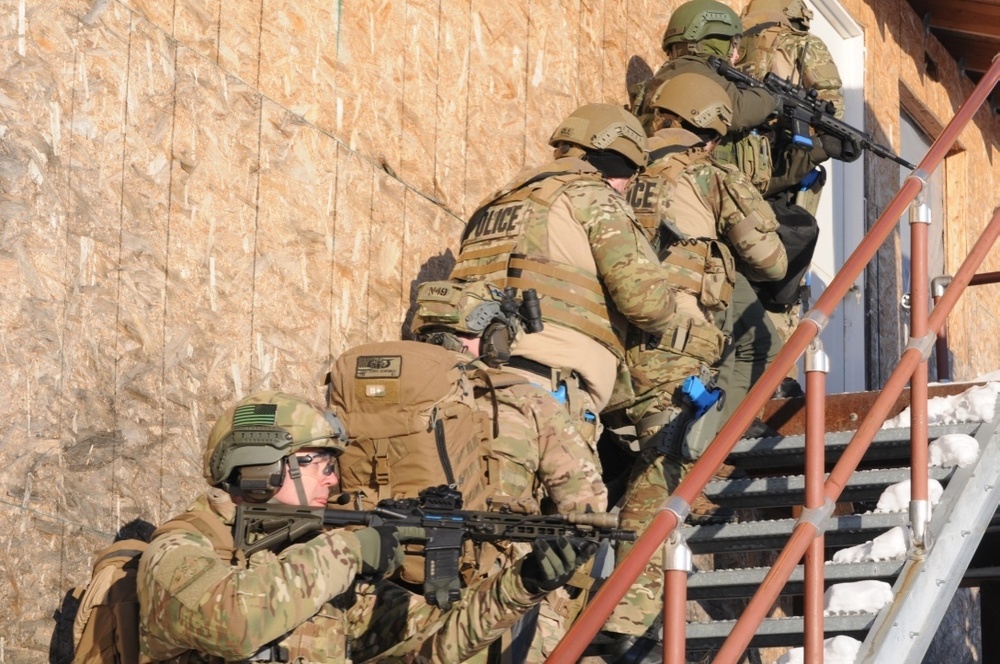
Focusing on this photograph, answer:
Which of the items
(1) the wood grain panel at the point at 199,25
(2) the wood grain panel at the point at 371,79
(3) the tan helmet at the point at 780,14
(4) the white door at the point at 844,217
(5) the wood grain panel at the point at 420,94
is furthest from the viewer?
(4) the white door at the point at 844,217

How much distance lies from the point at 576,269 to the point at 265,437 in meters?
2.12

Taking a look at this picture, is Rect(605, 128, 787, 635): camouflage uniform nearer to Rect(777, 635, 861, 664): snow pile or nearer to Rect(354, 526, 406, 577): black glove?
Rect(777, 635, 861, 664): snow pile

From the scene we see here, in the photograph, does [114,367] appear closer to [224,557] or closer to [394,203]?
[224,557]

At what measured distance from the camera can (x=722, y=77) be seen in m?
8.07

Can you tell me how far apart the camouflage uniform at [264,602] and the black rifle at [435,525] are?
57mm

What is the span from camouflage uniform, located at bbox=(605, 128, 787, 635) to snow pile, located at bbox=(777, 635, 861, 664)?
1643 mm

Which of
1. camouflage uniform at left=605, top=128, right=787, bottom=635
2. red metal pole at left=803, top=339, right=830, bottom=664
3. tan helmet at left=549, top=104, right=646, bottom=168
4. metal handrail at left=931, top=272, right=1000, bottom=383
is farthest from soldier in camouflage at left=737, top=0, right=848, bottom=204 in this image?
red metal pole at left=803, top=339, right=830, bottom=664

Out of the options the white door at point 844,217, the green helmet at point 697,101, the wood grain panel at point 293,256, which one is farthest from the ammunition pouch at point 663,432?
the white door at point 844,217

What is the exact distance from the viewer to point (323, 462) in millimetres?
4535

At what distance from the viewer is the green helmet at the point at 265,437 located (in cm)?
438

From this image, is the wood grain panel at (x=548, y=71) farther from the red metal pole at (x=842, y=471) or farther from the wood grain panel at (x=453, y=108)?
the red metal pole at (x=842, y=471)

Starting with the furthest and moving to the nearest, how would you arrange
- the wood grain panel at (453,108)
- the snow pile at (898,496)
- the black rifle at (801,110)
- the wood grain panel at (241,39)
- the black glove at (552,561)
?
the black rifle at (801,110)
the wood grain panel at (453,108)
the wood grain panel at (241,39)
the snow pile at (898,496)
the black glove at (552,561)

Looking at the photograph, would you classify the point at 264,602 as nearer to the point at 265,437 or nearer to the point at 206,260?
the point at 265,437

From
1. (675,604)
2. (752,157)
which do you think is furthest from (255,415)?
(752,157)
